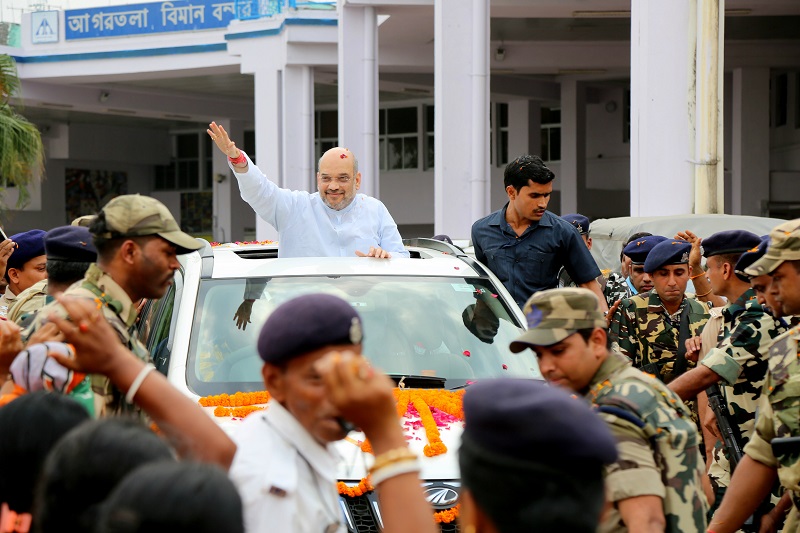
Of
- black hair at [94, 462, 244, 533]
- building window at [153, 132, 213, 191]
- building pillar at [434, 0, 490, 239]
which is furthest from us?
building window at [153, 132, 213, 191]

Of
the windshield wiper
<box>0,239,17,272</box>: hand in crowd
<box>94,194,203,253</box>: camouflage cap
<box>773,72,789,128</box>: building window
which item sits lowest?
the windshield wiper

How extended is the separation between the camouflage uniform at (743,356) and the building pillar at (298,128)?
22.1 metres

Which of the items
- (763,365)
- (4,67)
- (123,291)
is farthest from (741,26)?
(123,291)

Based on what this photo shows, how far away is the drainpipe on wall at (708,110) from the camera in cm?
1500

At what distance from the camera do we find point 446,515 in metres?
4.54

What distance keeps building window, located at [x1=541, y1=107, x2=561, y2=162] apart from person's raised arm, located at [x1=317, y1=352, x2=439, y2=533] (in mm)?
34755

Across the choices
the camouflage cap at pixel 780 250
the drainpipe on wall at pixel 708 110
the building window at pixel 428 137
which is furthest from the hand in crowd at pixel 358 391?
the building window at pixel 428 137

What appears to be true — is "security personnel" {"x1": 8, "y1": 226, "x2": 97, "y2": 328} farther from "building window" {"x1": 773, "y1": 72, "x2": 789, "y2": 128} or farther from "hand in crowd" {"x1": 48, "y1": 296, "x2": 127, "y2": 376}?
"building window" {"x1": 773, "y1": 72, "x2": 789, "y2": 128}

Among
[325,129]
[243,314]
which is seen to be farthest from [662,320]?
[325,129]

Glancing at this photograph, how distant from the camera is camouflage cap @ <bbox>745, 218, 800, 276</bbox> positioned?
4074 millimetres

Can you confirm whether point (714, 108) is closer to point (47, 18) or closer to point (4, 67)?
point (4, 67)

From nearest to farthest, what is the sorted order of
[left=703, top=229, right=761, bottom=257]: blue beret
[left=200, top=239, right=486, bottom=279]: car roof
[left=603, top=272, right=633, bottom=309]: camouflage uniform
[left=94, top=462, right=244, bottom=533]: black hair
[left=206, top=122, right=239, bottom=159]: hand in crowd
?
[left=94, top=462, right=244, bottom=533]: black hair, [left=703, top=229, right=761, bottom=257]: blue beret, [left=200, top=239, right=486, bottom=279]: car roof, [left=206, top=122, right=239, bottom=159]: hand in crowd, [left=603, top=272, right=633, bottom=309]: camouflage uniform

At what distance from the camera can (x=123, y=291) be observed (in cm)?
345

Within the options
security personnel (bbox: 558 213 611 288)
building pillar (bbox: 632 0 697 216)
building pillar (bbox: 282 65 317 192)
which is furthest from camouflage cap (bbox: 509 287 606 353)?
building pillar (bbox: 282 65 317 192)
